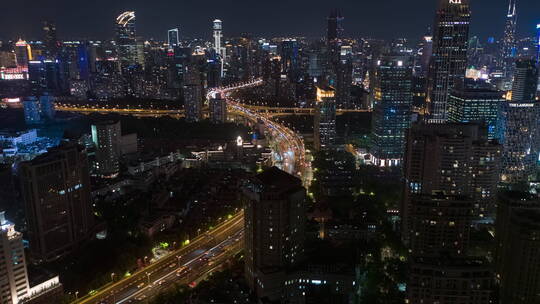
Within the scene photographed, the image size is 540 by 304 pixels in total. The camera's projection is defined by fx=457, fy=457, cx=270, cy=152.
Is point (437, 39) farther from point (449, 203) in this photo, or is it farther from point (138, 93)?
point (138, 93)

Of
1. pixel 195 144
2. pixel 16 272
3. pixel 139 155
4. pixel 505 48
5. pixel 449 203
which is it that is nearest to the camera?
pixel 16 272

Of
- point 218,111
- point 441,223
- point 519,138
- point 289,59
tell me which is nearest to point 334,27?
point 289,59

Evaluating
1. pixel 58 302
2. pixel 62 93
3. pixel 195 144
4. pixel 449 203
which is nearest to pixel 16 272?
pixel 58 302

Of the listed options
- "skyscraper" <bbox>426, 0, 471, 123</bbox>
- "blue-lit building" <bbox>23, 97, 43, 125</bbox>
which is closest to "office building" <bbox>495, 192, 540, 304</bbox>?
"skyscraper" <bbox>426, 0, 471, 123</bbox>

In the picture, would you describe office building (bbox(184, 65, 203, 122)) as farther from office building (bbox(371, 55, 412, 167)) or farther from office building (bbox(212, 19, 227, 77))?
office building (bbox(212, 19, 227, 77))

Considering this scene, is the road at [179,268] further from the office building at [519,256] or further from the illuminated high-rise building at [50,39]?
the illuminated high-rise building at [50,39]

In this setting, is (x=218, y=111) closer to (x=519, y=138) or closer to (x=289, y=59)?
(x=289, y=59)

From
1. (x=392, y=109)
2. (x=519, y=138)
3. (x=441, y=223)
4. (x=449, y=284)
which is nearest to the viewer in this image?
(x=449, y=284)
